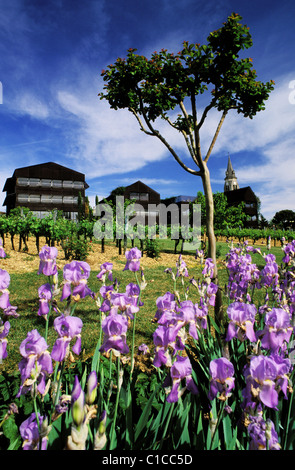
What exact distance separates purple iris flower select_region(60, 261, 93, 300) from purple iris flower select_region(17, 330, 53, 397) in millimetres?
321

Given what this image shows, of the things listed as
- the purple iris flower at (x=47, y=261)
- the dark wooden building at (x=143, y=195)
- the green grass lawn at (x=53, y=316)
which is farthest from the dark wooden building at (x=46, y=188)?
the purple iris flower at (x=47, y=261)

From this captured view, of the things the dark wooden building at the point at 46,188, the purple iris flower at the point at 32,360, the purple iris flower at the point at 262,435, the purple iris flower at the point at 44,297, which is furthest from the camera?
the dark wooden building at the point at 46,188

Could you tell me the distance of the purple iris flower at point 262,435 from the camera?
1.11 m

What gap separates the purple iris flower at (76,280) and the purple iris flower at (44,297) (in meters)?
0.21

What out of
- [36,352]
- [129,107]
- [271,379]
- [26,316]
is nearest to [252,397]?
[271,379]

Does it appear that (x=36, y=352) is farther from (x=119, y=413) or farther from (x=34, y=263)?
(x=34, y=263)

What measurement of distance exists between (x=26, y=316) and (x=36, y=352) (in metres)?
5.08

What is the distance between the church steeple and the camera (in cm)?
9919

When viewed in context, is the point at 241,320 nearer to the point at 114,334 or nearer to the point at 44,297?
the point at 114,334

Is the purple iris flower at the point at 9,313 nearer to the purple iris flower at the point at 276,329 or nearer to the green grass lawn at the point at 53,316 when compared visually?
the green grass lawn at the point at 53,316

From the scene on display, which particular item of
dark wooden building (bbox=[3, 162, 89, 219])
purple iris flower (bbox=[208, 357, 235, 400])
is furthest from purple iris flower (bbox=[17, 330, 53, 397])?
dark wooden building (bbox=[3, 162, 89, 219])

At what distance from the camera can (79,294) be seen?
160cm

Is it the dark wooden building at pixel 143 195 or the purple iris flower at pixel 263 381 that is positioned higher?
the dark wooden building at pixel 143 195

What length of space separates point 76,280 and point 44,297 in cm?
29
